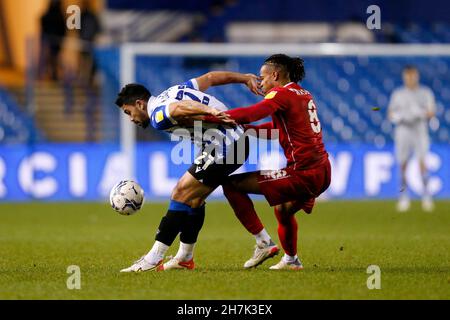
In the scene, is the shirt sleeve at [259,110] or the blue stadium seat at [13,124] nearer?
the shirt sleeve at [259,110]

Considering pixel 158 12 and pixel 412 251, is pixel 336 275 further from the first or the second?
pixel 158 12

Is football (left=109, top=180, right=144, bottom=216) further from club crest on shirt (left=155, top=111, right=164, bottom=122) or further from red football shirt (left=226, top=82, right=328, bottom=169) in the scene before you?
red football shirt (left=226, top=82, right=328, bottom=169)

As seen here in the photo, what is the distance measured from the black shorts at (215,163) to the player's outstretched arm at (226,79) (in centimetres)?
51

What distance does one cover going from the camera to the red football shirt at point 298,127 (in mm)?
7871

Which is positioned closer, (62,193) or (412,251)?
(412,251)

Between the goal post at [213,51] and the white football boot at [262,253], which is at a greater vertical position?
the goal post at [213,51]

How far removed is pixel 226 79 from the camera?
8469mm

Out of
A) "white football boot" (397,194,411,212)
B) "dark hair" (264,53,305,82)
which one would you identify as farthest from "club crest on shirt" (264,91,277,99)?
"white football boot" (397,194,411,212)

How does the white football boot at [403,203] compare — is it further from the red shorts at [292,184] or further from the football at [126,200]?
the football at [126,200]

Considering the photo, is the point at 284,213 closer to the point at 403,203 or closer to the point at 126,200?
the point at 126,200

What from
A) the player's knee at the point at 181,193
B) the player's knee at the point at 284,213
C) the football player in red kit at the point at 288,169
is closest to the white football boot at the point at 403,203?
the football player in red kit at the point at 288,169
